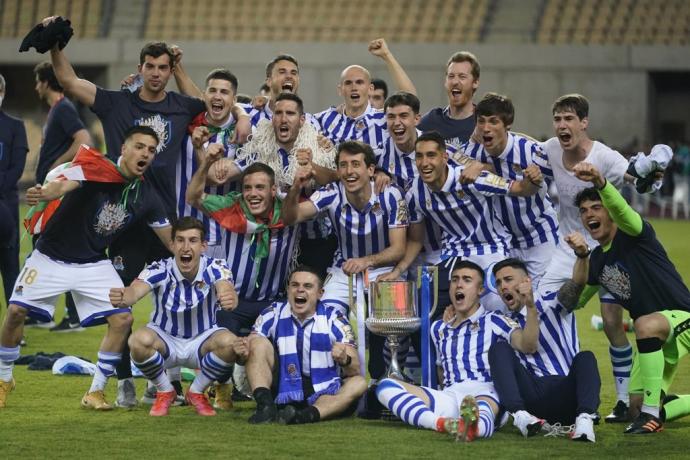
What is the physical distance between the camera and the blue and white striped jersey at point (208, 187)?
7953mm

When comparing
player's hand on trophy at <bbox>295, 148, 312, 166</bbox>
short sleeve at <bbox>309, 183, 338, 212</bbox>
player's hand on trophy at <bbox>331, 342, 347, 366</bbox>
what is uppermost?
player's hand on trophy at <bbox>295, 148, 312, 166</bbox>

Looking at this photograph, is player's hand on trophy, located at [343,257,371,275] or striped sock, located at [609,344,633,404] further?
player's hand on trophy, located at [343,257,371,275]

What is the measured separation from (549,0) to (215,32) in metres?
7.11

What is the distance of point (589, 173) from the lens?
6.28 meters

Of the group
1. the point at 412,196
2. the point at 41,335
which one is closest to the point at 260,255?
the point at 412,196

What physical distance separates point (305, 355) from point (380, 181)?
3.94 feet

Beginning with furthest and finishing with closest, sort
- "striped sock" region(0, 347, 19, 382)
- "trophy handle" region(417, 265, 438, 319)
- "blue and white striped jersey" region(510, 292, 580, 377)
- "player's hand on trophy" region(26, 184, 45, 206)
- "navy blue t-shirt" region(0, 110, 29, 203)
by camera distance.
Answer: "navy blue t-shirt" region(0, 110, 29, 203) < "striped sock" region(0, 347, 19, 382) < "trophy handle" region(417, 265, 438, 319) < "player's hand on trophy" region(26, 184, 45, 206) < "blue and white striped jersey" region(510, 292, 580, 377)

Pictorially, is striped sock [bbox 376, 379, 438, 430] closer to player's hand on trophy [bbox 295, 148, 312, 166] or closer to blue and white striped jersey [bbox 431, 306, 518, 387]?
blue and white striped jersey [bbox 431, 306, 518, 387]

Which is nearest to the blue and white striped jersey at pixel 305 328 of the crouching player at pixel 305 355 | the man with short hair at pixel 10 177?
the crouching player at pixel 305 355

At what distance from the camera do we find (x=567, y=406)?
258 inches

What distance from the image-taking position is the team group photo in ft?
21.5

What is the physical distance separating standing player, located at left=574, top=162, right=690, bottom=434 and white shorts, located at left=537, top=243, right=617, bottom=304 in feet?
1.26

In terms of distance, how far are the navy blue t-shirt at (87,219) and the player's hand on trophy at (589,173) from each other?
2.63 metres

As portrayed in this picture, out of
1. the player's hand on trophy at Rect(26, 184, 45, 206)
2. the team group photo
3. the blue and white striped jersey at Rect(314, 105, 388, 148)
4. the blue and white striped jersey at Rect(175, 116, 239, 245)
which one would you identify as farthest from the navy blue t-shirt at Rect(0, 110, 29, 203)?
the player's hand on trophy at Rect(26, 184, 45, 206)
